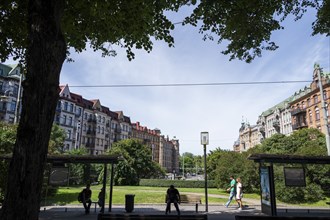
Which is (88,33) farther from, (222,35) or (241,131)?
(241,131)

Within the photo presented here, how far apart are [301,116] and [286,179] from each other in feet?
165

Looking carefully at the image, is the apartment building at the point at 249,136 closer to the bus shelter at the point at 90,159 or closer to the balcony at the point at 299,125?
the balcony at the point at 299,125

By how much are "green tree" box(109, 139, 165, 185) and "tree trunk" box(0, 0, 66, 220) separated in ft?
118

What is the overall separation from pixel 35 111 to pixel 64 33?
5495mm

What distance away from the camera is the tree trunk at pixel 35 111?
137 inches

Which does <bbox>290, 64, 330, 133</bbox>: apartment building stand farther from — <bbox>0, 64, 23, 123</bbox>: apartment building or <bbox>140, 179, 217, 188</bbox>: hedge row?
<bbox>0, 64, 23, 123</bbox>: apartment building

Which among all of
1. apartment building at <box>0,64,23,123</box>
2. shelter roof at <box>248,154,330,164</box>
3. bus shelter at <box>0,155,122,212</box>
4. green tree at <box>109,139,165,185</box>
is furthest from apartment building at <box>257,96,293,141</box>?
apartment building at <box>0,64,23,123</box>

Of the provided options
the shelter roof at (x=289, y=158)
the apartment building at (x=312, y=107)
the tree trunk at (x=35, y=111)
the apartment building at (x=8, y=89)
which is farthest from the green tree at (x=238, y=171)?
the apartment building at (x=8, y=89)

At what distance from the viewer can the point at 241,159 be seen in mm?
27609

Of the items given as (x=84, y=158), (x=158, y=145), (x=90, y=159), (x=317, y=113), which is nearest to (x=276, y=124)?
(x=317, y=113)

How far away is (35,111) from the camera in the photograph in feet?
12.3

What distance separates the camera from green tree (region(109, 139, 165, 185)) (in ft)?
127

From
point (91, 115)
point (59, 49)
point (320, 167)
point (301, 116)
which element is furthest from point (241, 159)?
point (91, 115)

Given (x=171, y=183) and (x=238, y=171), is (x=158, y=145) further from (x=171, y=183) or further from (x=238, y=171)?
(x=238, y=171)
